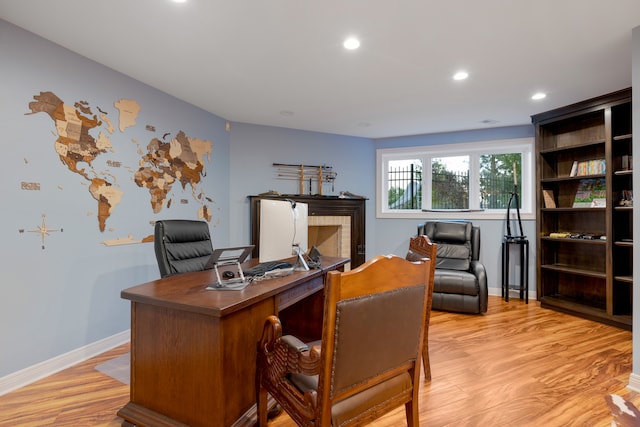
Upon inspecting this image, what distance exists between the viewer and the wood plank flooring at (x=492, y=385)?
6.00 feet

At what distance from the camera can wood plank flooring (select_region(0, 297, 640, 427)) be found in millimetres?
1830

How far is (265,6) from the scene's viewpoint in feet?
6.32

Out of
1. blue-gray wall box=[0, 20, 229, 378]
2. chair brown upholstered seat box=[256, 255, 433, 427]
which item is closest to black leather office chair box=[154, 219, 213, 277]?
blue-gray wall box=[0, 20, 229, 378]

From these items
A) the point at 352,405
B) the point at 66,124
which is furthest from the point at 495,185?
the point at 66,124

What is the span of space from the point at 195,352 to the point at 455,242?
3694 mm

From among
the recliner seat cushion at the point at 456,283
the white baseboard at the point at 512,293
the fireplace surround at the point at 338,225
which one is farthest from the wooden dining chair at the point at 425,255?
the white baseboard at the point at 512,293

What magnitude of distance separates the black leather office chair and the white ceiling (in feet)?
4.36

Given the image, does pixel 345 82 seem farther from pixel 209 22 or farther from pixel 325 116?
pixel 209 22

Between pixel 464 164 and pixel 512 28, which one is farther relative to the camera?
pixel 464 164

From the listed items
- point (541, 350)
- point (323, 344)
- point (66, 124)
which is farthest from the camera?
point (541, 350)

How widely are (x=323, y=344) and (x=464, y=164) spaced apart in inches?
175

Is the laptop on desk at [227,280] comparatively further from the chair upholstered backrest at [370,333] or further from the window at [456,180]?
the window at [456,180]

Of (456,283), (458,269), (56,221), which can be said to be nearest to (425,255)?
(456,283)

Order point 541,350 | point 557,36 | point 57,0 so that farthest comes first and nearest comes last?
point 541,350
point 557,36
point 57,0
